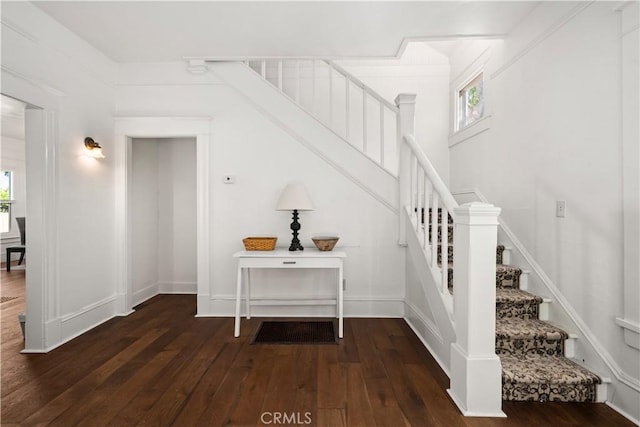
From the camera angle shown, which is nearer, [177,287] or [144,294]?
[144,294]

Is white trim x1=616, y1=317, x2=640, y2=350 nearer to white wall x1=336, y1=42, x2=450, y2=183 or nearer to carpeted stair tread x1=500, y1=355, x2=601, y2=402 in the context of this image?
carpeted stair tread x1=500, y1=355, x2=601, y2=402

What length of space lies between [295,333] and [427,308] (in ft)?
4.08

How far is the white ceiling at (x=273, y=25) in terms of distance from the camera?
2594 mm

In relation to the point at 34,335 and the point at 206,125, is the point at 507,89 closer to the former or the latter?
the point at 206,125

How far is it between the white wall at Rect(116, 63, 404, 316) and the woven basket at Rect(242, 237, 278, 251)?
350 millimetres

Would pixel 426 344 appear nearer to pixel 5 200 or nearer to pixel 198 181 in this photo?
pixel 198 181

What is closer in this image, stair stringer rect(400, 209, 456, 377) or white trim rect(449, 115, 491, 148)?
stair stringer rect(400, 209, 456, 377)

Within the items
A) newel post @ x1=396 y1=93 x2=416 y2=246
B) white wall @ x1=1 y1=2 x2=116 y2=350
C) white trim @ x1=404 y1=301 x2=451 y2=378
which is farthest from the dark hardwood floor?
newel post @ x1=396 y1=93 x2=416 y2=246

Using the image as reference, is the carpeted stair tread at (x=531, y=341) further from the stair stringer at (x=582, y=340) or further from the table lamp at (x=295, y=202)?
the table lamp at (x=295, y=202)

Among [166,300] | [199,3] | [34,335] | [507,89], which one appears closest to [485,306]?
[507,89]

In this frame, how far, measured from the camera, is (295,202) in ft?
10.4

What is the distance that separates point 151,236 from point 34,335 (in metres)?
1.78

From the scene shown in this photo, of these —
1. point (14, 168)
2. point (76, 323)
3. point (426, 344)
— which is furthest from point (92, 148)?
point (14, 168)

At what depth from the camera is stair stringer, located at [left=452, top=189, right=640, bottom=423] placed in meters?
1.88
